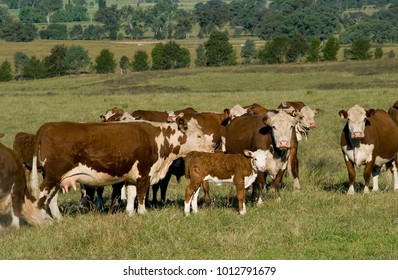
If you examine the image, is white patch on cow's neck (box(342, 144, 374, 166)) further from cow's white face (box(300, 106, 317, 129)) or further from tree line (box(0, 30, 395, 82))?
tree line (box(0, 30, 395, 82))

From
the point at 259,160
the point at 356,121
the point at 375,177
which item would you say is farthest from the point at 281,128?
the point at 375,177

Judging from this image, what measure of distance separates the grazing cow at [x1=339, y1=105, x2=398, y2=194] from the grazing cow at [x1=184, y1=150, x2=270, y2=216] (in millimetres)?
2984

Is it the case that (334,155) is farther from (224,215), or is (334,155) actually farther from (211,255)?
(211,255)

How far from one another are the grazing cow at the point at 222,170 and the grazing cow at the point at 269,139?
103 centimetres

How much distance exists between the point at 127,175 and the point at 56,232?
76.9 inches

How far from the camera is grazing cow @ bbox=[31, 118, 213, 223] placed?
11734mm

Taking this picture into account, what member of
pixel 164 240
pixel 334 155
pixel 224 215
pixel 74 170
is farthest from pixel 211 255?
pixel 334 155

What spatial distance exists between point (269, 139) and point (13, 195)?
4.72 metres

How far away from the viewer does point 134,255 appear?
9680 millimetres

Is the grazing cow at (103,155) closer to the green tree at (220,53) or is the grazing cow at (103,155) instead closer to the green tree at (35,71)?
the green tree at (35,71)

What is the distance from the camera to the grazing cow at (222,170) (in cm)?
1206

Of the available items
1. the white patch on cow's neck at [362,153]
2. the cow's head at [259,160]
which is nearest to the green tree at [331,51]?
the white patch on cow's neck at [362,153]

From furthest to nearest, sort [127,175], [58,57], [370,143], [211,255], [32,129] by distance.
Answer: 1. [58,57]
2. [32,129]
3. [370,143]
4. [127,175]
5. [211,255]

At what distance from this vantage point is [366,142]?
48.4ft
